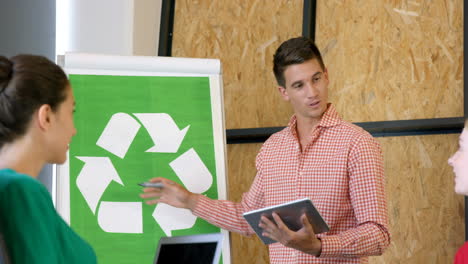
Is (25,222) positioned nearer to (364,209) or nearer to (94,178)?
(364,209)

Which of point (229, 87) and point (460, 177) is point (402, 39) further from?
point (460, 177)

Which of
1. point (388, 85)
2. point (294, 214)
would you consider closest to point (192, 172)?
point (294, 214)

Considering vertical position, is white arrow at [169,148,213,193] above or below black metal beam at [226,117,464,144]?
below

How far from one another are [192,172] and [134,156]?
0.24 meters

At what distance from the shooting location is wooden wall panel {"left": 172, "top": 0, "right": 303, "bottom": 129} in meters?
3.56

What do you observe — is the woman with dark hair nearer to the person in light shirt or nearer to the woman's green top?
the woman's green top

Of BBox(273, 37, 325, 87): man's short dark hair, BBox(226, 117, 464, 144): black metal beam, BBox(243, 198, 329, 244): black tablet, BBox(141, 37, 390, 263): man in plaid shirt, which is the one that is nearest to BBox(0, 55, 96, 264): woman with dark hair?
BBox(243, 198, 329, 244): black tablet

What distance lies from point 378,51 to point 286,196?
0.95 metres

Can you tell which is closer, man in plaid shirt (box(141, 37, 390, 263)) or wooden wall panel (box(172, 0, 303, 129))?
man in plaid shirt (box(141, 37, 390, 263))

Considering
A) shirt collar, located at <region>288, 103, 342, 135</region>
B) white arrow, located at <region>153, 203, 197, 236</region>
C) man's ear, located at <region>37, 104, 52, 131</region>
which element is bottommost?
white arrow, located at <region>153, 203, 197, 236</region>

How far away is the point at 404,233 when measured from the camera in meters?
3.04

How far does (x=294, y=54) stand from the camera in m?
2.63

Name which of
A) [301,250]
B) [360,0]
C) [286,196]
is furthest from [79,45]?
[301,250]

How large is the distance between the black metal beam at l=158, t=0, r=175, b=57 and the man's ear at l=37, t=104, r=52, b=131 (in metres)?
2.26
